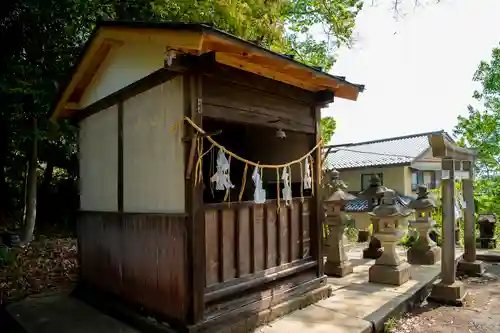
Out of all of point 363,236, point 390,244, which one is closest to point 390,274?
point 390,244

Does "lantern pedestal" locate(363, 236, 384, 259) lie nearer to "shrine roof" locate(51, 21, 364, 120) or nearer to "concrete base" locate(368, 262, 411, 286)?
"concrete base" locate(368, 262, 411, 286)

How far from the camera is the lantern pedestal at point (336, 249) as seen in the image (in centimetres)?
668

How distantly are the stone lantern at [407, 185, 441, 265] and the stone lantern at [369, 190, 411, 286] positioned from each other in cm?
165

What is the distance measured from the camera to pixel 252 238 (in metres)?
4.63

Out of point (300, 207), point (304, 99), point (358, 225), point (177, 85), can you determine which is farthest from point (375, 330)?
point (358, 225)

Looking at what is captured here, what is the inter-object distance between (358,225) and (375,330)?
18.1 metres

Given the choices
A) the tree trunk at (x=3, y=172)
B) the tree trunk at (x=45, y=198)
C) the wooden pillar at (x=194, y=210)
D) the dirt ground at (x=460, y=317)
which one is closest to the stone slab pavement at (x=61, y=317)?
the wooden pillar at (x=194, y=210)

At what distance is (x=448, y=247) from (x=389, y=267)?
101 centimetres

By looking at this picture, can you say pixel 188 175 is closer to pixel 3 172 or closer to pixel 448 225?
pixel 448 225

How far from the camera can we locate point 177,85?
394 centimetres

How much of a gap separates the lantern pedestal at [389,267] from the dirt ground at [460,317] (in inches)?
22.5

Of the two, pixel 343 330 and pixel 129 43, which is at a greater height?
pixel 129 43

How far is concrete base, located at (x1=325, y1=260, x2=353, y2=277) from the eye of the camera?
6738 millimetres

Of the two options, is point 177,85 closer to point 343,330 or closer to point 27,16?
point 343,330
